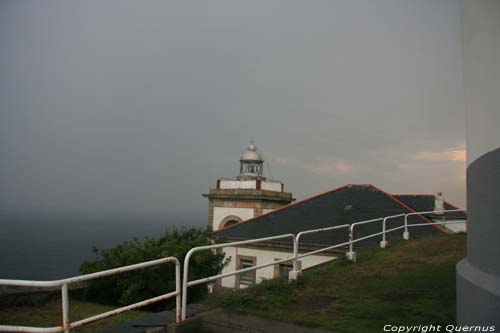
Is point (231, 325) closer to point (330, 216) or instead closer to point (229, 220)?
point (330, 216)

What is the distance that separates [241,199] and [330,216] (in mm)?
11912

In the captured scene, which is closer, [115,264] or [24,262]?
[115,264]

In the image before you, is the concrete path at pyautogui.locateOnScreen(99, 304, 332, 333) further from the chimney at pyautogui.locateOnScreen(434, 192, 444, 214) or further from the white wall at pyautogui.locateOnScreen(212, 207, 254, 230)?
the white wall at pyautogui.locateOnScreen(212, 207, 254, 230)

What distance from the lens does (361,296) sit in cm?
572

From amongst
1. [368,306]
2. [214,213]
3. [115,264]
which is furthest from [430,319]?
[214,213]

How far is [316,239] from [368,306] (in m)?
14.3

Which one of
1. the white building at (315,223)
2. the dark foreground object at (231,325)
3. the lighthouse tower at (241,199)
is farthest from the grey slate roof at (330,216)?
the dark foreground object at (231,325)

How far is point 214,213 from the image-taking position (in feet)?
108

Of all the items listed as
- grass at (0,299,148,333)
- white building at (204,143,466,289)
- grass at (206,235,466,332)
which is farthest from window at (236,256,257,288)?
grass at (206,235,466,332)

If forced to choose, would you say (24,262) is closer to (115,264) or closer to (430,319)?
(115,264)

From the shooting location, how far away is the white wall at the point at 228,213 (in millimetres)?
30797

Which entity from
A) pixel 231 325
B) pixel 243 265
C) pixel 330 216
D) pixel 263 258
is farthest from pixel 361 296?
pixel 243 265

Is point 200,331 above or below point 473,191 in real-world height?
below

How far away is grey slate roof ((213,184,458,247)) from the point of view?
18.9 metres
